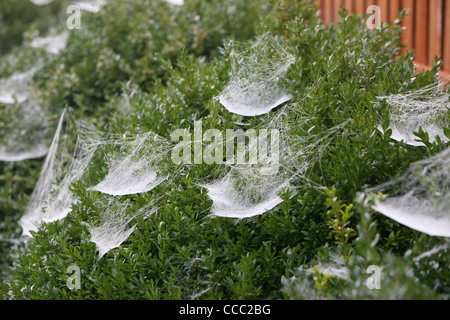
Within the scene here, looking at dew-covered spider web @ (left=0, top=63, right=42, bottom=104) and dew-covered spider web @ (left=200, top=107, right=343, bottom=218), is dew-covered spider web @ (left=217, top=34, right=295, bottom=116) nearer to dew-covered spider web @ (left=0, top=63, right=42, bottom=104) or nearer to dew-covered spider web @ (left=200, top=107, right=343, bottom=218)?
dew-covered spider web @ (left=200, top=107, right=343, bottom=218)

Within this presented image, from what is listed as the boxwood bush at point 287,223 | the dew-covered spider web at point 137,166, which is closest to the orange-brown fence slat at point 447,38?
the boxwood bush at point 287,223

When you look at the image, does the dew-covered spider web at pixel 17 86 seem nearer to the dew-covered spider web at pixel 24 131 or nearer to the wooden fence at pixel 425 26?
the dew-covered spider web at pixel 24 131

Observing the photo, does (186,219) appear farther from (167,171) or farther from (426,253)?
(426,253)

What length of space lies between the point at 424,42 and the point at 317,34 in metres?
1.58

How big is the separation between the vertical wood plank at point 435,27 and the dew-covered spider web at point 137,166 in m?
2.89

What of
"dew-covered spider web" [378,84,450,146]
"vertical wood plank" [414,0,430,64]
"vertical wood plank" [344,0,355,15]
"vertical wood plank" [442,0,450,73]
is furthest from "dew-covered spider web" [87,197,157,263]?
"vertical wood plank" [344,0,355,15]

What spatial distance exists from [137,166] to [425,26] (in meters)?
3.26

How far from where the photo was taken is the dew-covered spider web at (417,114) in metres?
2.81

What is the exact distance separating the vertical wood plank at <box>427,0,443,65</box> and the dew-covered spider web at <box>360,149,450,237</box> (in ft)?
8.25

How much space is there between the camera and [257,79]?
11.6ft

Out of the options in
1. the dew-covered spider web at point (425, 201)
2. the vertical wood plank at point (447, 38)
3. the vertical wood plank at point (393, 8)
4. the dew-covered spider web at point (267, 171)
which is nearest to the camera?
the dew-covered spider web at point (425, 201)

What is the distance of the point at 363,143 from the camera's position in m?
2.72
